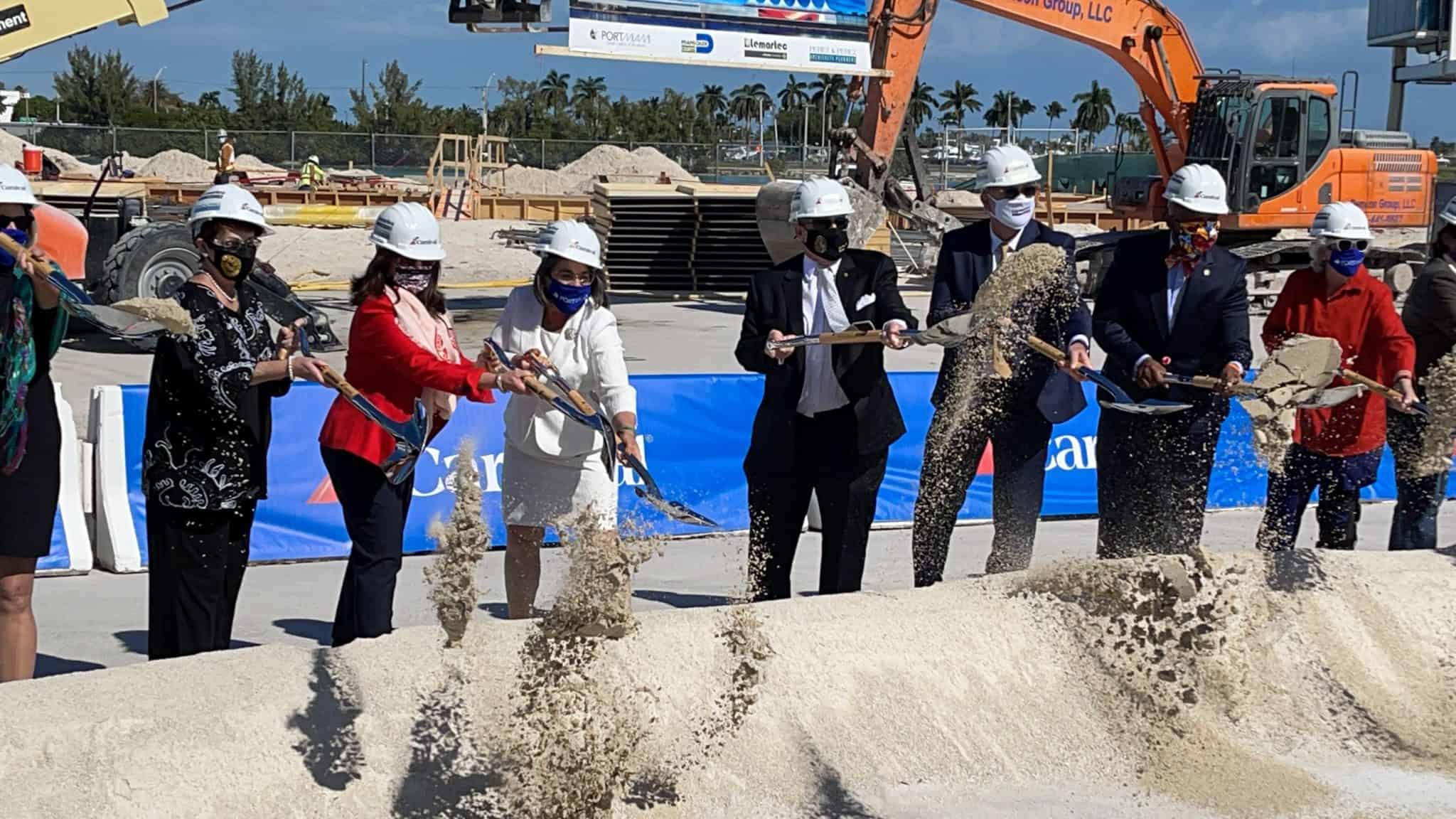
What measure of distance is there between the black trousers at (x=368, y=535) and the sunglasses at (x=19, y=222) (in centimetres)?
105

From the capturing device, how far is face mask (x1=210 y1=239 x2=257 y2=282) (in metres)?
4.41

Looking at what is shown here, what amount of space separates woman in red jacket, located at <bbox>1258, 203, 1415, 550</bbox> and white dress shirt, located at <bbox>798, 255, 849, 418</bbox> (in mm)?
1850

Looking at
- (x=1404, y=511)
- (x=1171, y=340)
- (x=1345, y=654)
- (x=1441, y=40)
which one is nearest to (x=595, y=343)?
(x=1171, y=340)

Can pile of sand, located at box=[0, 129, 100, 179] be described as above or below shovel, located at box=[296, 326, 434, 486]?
above

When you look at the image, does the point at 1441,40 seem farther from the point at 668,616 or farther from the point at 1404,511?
the point at 668,616

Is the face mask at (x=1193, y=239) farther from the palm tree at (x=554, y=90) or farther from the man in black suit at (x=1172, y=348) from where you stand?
the palm tree at (x=554, y=90)

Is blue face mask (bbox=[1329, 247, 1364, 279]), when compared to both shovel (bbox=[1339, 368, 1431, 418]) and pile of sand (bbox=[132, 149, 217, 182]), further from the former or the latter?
pile of sand (bbox=[132, 149, 217, 182])

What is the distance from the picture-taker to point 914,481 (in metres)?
8.16

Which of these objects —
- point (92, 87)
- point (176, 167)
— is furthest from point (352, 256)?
point (92, 87)

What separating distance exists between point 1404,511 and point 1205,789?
8.34 ft

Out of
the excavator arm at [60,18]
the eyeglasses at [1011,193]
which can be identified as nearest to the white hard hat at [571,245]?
→ the eyeglasses at [1011,193]

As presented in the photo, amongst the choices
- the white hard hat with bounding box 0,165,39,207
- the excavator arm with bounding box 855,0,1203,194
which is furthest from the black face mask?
the excavator arm with bounding box 855,0,1203,194

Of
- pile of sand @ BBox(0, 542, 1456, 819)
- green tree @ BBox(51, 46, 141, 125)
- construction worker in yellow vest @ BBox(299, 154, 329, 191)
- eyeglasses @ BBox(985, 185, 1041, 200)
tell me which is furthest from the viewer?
green tree @ BBox(51, 46, 141, 125)

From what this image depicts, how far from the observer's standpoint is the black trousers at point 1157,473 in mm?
5641
